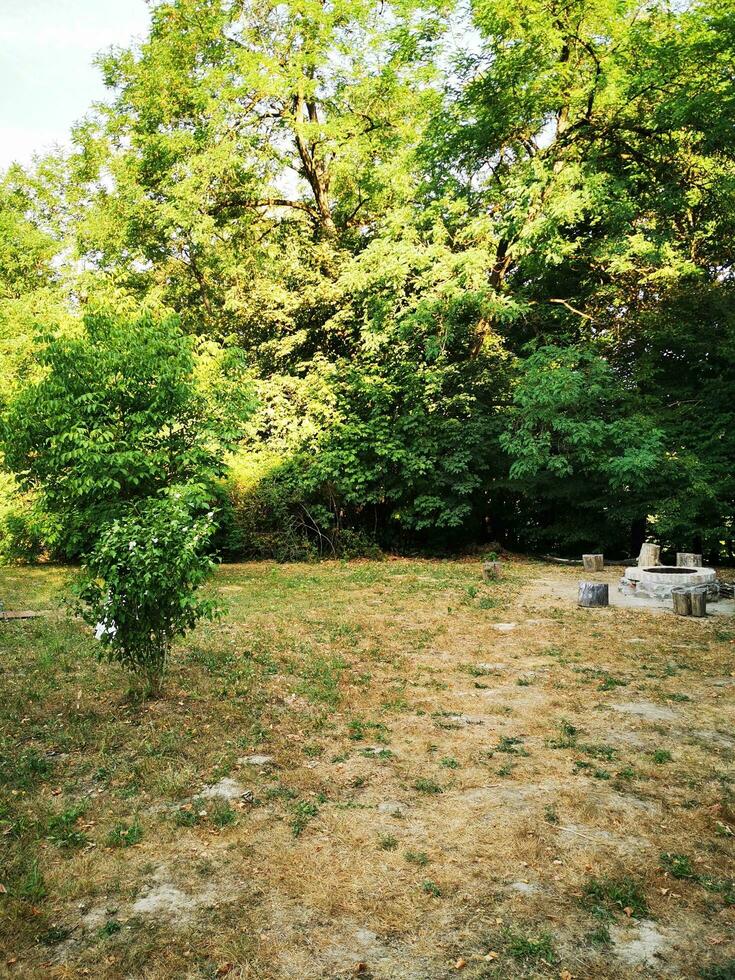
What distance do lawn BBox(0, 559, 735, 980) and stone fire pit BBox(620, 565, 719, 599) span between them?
2704mm

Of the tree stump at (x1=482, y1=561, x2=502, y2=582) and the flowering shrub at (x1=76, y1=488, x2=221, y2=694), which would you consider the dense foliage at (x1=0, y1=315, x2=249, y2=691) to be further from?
the tree stump at (x1=482, y1=561, x2=502, y2=582)

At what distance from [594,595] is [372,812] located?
7.38 meters

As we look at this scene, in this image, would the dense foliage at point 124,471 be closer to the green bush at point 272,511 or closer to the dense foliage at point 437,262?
the dense foliage at point 437,262

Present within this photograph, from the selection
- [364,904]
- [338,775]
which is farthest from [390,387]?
[364,904]

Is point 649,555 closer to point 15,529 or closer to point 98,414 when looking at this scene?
point 98,414

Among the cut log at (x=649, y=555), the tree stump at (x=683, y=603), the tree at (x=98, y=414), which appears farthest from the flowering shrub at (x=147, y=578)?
the cut log at (x=649, y=555)

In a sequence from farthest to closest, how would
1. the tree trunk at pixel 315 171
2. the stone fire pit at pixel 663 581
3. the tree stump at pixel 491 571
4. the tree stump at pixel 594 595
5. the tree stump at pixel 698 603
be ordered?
the tree trunk at pixel 315 171 → the tree stump at pixel 491 571 → the stone fire pit at pixel 663 581 → the tree stump at pixel 594 595 → the tree stump at pixel 698 603

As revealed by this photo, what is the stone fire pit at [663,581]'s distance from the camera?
11.3 m

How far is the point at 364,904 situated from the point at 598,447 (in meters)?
12.7

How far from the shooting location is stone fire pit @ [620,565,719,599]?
37.1 feet

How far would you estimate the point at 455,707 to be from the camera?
658 cm

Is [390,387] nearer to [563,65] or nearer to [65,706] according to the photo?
[563,65]

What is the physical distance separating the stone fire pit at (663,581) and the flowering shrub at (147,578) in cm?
795

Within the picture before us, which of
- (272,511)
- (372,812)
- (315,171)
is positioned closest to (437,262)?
(315,171)
